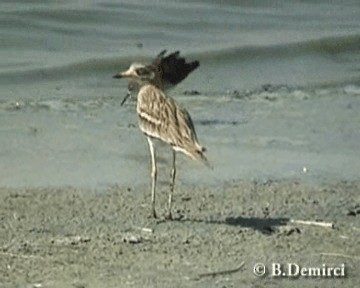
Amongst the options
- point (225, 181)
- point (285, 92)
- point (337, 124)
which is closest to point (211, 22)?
point (285, 92)

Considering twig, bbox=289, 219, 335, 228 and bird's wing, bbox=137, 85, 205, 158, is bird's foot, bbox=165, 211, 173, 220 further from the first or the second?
twig, bbox=289, 219, 335, 228

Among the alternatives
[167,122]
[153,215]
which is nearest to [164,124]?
[167,122]

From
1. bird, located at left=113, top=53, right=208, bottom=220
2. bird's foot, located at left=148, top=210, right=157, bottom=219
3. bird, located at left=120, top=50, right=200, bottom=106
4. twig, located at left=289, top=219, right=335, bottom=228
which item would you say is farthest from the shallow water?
twig, located at left=289, top=219, right=335, bottom=228

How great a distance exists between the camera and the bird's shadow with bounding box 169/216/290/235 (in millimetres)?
7969

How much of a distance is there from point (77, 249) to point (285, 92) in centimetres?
515

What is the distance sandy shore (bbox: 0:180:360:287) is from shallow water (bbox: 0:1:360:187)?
433 millimetres

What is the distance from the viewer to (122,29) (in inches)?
570

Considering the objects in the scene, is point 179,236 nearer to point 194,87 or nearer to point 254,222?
point 254,222

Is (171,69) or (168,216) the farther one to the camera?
(171,69)

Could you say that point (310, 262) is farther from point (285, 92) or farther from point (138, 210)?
point (285, 92)

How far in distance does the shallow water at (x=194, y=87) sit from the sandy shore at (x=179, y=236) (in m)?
0.43

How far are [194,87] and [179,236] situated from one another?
4892mm

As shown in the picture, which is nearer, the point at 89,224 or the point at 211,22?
the point at 89,224

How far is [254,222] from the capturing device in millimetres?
8102
